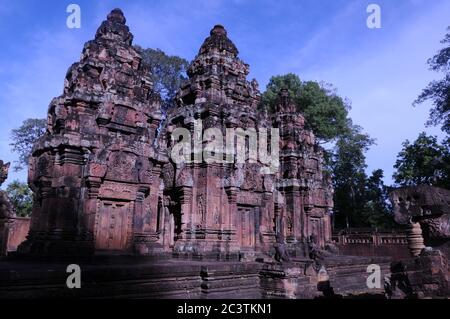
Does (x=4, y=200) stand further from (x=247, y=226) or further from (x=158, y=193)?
(x=247, y=226)

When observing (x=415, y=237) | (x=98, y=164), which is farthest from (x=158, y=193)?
(x=415, y=237)

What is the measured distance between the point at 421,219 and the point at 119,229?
21.4 ft

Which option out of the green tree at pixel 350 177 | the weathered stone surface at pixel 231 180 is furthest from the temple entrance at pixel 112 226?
the green tree at pixel 350 177

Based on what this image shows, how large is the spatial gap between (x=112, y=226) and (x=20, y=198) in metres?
21.4

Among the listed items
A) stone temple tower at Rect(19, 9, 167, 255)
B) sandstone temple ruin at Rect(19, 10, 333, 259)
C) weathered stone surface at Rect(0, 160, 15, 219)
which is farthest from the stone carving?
weathered stone surface at Rect(0, 160, 15, 219)

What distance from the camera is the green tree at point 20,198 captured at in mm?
25219

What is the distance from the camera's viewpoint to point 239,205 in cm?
1167

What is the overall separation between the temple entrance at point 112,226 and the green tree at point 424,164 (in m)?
17.5

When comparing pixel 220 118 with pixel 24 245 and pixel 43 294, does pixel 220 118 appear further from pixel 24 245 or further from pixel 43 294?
pixel 43 294

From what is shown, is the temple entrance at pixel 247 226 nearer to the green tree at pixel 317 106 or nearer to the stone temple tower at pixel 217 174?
the stone temple tower at pixel 217 174

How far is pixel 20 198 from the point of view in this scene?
25.9 m

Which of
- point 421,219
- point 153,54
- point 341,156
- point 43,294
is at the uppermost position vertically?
point 153,54

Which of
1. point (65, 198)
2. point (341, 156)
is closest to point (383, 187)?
point (341, 156)
